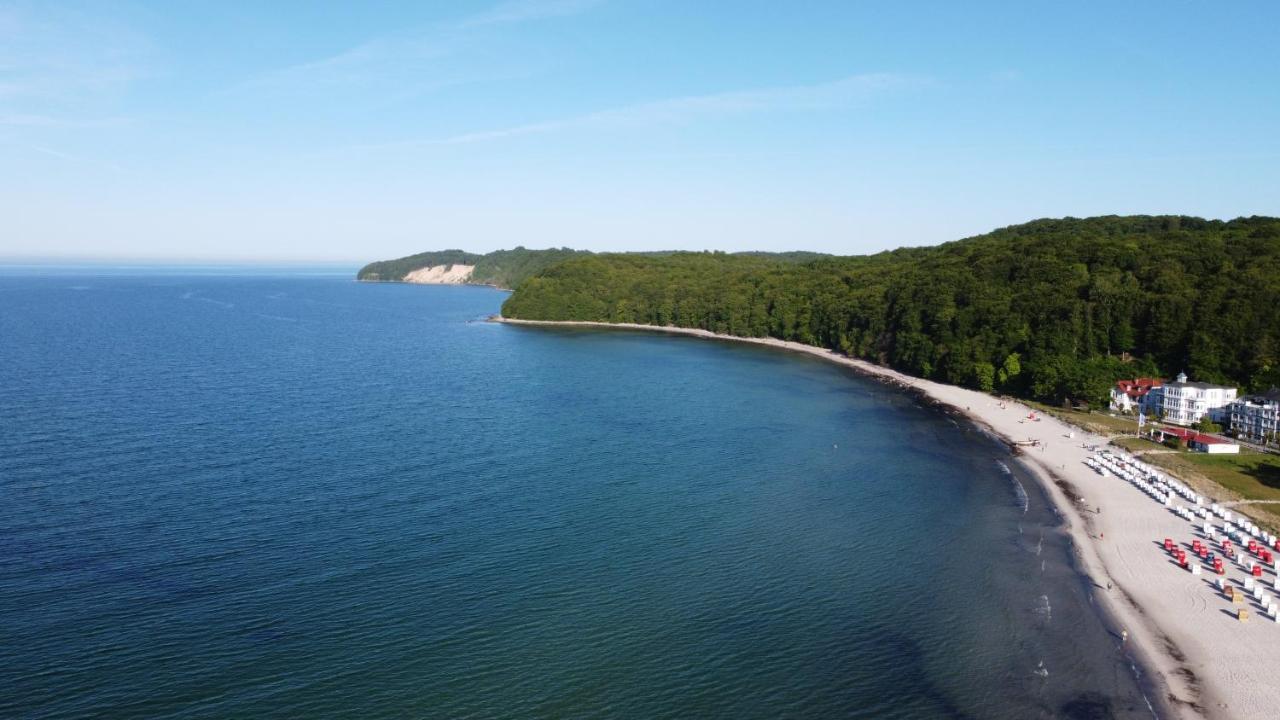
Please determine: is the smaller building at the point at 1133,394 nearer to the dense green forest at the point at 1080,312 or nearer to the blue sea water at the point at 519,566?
the dense green forest at the point at 1080,312

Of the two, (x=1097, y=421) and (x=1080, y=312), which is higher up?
(x=1080, y=312)

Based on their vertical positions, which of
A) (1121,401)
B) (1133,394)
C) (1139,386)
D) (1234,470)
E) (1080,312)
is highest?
(1080,312)

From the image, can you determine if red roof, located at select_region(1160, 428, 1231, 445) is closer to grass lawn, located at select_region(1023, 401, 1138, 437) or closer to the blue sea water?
grass lawn, located at select_region(1023, 401, 1138, 437)

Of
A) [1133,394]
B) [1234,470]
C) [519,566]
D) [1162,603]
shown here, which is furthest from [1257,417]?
[519,566]

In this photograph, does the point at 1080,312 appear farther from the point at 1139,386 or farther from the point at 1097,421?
the point at 1097,421

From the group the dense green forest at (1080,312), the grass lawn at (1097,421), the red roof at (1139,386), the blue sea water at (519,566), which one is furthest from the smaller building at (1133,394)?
the blue sea water at (519,566)

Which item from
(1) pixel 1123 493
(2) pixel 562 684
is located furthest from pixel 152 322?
(1) pixel 1123 493
